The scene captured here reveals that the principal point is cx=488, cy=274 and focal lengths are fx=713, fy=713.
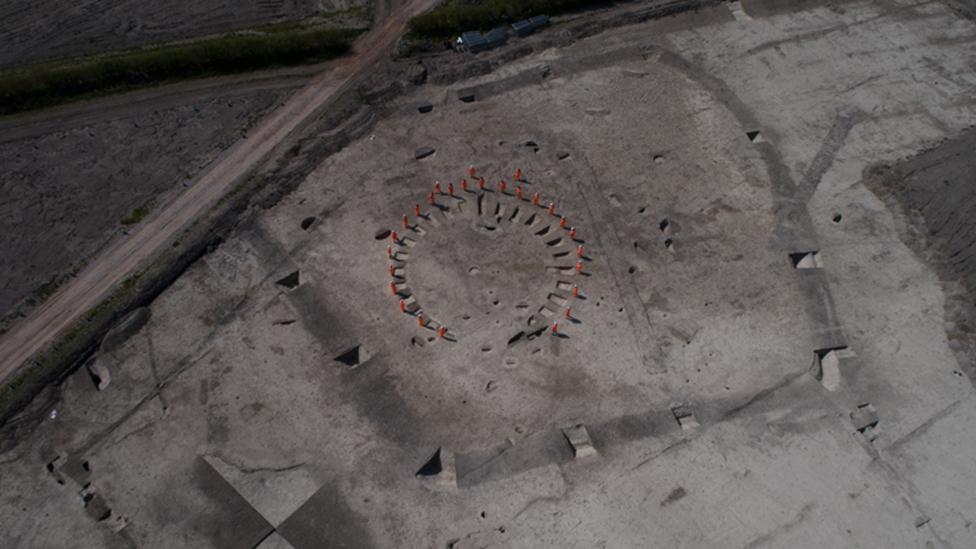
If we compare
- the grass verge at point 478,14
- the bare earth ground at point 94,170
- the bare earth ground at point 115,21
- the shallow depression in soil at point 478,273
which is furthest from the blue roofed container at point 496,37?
the shallow depression in soil at point 478,273

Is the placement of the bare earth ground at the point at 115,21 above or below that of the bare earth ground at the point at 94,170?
above

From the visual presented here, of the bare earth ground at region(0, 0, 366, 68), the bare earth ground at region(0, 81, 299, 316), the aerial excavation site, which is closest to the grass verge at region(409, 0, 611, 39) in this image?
the aerial excavation site

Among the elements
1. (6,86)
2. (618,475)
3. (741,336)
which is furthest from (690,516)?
(6,86)

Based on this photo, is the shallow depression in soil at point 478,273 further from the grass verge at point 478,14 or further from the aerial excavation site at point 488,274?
the grass verge at point 478,14

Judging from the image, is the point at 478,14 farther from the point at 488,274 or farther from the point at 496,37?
the point at 488,274

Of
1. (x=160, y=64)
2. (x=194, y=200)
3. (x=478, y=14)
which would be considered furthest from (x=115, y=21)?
(x=478, y=14)

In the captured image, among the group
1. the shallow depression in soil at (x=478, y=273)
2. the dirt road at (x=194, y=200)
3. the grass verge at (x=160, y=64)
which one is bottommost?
the shallow depression in soil at (x=478, y=273)

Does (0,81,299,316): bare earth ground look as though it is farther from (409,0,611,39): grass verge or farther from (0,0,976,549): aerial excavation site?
(409,0,611,39): grass verge

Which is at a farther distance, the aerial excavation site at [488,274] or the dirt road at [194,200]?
the dirt road at [194,200]
